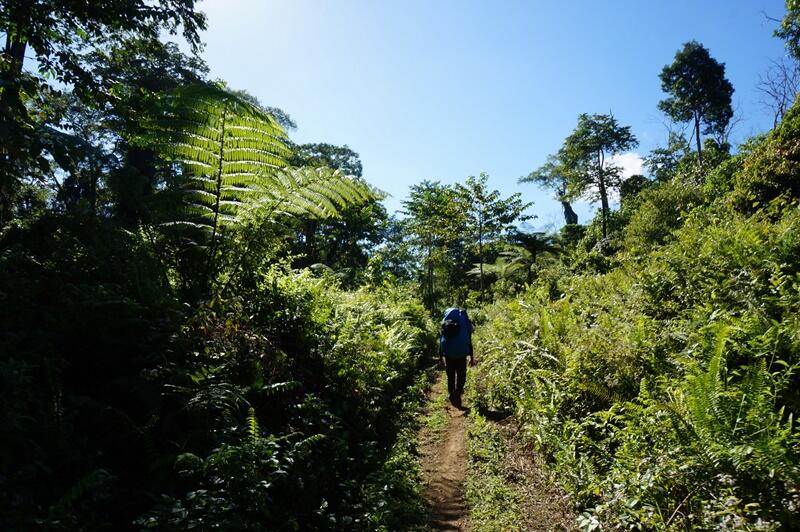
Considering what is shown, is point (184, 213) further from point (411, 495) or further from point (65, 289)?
point (411, 495)

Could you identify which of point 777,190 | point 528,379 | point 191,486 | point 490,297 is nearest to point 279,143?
point 191,486

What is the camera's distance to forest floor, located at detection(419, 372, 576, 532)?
146 inches

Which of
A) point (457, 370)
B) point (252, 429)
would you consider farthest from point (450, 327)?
point (252, 429)

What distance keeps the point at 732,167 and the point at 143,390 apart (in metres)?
19.9

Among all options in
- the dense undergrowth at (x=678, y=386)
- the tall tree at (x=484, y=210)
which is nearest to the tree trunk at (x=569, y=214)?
the tall tree at (x=484, y=210)

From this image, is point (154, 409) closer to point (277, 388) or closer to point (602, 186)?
point (277, 388)

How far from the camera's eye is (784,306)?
155 inches

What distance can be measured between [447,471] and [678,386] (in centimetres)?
263

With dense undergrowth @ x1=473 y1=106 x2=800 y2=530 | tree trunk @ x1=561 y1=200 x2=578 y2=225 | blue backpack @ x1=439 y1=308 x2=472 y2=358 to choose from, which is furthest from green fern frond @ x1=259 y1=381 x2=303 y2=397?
tree trunk @ x1=561 y1=200 x2=578 y2=225

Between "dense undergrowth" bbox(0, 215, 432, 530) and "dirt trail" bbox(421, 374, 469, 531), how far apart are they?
242 millimetres

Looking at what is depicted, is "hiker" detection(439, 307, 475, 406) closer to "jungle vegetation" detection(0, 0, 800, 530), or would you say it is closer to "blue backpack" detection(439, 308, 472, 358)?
"blue backpack" detection(439, 308, 472, 358)

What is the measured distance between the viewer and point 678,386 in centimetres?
372

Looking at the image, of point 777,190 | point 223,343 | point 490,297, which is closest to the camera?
point 223,343

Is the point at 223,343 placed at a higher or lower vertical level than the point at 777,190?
lower
